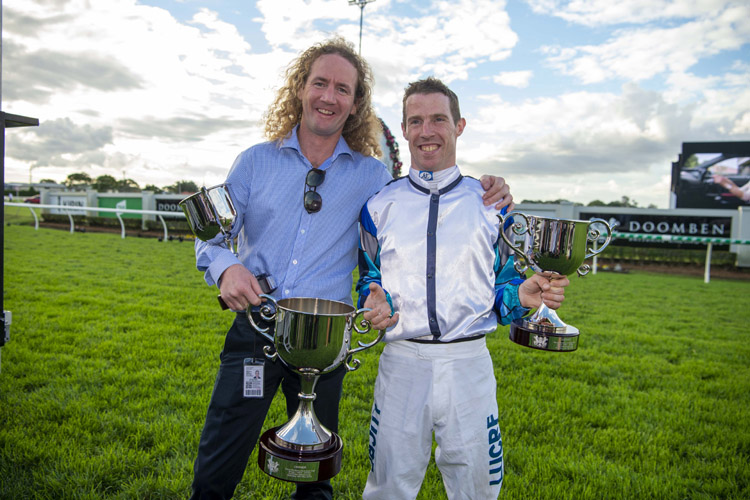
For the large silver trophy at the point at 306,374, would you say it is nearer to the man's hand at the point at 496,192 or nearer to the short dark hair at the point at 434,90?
the man's hand at the point at 496,192

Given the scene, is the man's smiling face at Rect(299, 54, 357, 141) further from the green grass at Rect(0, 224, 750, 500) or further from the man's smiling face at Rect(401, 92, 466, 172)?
the green grass at Rect(0, 224, 750, 500)

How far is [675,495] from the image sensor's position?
2.80m

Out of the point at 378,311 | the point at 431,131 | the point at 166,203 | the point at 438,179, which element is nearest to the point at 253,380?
the point at 378,311

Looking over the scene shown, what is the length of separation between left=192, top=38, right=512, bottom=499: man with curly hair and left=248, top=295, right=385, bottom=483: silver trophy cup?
0.46 m

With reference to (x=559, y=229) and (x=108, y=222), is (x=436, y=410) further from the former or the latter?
(x=108, y=222)

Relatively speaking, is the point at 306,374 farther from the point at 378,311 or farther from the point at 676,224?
the point at 676,224

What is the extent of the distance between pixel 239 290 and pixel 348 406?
2.21 meters

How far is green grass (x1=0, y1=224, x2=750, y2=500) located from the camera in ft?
9.03

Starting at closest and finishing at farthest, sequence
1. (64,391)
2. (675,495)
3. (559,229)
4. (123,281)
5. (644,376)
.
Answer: (559,229) → (675,495) → (64,391) → (644,376) → (123,281)

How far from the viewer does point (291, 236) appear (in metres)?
2.18

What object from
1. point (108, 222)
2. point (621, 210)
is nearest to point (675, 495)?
point (621, 210)

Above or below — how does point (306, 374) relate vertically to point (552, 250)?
below

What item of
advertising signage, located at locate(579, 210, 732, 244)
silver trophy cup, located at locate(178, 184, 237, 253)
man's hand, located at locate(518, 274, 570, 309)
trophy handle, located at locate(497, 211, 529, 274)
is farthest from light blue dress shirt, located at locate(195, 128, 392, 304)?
advertising signage, located at locate(579, 210, 732, 244)

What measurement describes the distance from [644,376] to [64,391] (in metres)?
5.20
